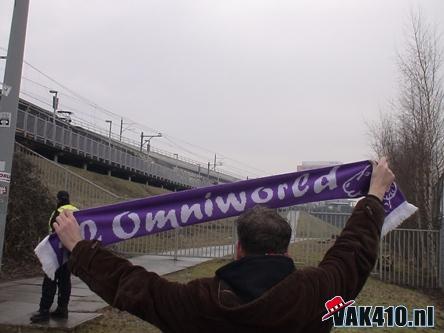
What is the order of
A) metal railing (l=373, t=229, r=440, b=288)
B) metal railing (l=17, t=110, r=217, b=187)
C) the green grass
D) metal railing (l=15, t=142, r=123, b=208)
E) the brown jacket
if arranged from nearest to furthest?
the brown jacket < metal railing (l=373, t=229, r=440, b=288) < the green grass < metal railing (l=15, t=142, r=123, b=208) < metal railing (l=17, t=110, r=217, b=187)

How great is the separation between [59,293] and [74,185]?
40.4 feet

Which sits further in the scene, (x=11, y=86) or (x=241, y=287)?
(x=11, y=86)

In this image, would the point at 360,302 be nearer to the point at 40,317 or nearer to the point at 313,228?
the point at 313,228

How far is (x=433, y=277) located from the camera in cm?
1435

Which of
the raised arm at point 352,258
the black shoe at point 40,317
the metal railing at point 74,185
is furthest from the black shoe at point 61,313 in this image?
the metal railing at point 74,185

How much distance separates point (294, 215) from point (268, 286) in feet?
44.7

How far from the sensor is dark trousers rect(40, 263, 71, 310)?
309 inches

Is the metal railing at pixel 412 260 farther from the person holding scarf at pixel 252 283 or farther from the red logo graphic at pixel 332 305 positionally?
the red logo graphic at pixel 332 305

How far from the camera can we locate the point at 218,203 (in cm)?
354

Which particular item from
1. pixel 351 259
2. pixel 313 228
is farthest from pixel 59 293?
pixel 313 228

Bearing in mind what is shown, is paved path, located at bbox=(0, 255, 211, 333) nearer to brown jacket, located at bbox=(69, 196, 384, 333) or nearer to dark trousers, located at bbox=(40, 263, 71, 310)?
dark trousers, located at bbox=(40, 263, 71, 310)

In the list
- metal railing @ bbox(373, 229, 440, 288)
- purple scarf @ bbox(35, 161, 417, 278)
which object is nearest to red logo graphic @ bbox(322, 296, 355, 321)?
purple scarf @ bbox(35, 161, 417, 278)

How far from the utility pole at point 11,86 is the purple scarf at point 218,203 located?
510 cm

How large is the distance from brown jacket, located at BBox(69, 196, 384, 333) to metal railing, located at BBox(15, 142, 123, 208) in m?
16.8
